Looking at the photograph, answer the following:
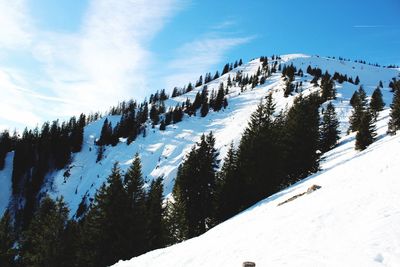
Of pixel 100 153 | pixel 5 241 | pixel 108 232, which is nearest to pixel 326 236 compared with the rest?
pixel 108 232

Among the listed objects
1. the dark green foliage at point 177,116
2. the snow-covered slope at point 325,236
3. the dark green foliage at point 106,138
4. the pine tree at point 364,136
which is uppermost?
the dark green foliage at point 177,116

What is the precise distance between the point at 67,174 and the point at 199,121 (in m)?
56.7

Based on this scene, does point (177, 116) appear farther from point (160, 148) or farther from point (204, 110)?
point (160, 148)

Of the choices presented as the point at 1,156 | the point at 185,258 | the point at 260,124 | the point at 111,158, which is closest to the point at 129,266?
the point at 185,258

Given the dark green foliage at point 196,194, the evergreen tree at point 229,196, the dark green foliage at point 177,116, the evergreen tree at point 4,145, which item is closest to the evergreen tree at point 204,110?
the dark green foliage at point 177,116

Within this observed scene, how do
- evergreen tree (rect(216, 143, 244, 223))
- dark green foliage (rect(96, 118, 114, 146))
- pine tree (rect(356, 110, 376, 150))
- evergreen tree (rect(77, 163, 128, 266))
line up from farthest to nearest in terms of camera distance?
dark green foliage (rect(96, 118, 114, 146)) < pine tree (rect(356, 110, 376, 150)) < evergreen tree (rect(216, 143, 244, 223)) < evergreen tree (rect(77, 163, 128, 266))

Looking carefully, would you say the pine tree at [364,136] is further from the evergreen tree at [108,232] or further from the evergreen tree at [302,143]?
the evergreen tree at [108,232]

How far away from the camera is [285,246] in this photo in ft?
31.6

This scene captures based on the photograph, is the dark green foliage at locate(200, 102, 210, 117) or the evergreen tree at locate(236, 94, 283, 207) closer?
the evergreen tree at locate(236, 94, 283, 207)

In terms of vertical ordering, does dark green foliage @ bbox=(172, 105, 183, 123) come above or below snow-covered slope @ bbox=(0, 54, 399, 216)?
above

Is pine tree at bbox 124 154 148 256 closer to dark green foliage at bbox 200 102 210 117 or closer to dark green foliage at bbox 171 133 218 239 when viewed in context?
dark green foliage at bbox 171 133 218 239

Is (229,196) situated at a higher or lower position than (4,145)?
lower

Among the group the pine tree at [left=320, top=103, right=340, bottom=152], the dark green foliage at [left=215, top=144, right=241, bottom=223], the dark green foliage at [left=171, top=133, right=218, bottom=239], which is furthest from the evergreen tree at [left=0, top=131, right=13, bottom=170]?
the dark green foliage at [left=215, top=144, right=241, bottom=223]

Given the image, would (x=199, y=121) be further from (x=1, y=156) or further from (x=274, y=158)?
(x=274, y=158)
